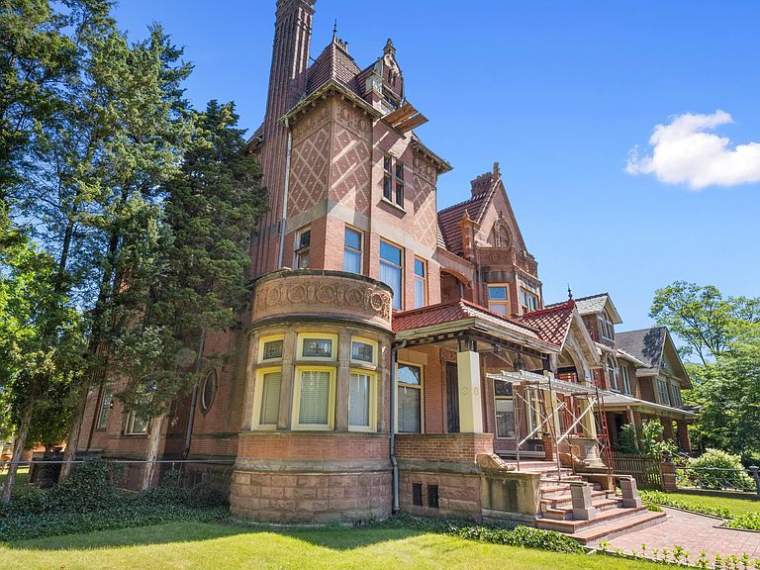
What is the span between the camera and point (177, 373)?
13.1m

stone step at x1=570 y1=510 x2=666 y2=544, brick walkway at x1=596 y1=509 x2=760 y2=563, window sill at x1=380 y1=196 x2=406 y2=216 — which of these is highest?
window sill at x1=380 y1=196 x2=406 y2=216

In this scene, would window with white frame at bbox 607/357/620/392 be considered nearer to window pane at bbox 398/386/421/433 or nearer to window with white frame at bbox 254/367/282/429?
window pane at bbox 398/386/421/433

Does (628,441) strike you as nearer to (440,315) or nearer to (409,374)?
(409,374)

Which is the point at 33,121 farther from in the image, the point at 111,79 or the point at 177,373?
the point at 177,373

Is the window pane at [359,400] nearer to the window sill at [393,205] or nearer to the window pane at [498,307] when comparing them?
the window sill at [393,205]

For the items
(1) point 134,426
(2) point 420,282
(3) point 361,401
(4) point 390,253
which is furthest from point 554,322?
(1) point 134,426

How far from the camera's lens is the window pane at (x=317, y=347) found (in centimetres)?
1166

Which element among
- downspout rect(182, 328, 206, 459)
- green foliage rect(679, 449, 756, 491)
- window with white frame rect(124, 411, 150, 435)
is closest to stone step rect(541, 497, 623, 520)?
green foliage rect(679, 449, 756, 491)

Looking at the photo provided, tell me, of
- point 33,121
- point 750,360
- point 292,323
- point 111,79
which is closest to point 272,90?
point 111,79

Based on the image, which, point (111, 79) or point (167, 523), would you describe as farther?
point (111, 79)

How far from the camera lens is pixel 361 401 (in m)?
11.9

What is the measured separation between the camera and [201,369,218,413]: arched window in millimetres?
15945

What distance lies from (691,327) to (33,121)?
2338 inches

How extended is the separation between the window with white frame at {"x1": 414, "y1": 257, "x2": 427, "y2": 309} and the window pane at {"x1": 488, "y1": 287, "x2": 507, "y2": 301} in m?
4.77
